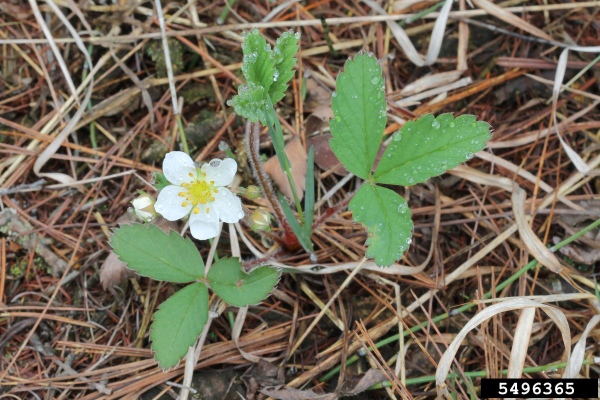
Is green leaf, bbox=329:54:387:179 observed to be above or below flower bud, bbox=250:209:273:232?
above

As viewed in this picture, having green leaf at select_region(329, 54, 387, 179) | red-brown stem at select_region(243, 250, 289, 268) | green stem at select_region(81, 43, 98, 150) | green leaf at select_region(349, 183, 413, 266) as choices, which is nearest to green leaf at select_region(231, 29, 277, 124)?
green leaf at select_region(329, 54, 387, 179)

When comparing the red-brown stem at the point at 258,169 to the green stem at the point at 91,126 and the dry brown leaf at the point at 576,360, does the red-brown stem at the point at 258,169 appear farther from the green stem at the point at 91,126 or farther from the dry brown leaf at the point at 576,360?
the dry brown leaf at the point at 576,360

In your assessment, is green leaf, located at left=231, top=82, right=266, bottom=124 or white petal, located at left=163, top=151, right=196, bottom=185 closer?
green leaf, located at left=231, top=82, right=266, bottom=124

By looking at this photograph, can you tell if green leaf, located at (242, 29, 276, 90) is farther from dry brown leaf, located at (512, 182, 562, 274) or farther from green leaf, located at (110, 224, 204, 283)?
dry brown leaf, located at (512, 182, 562, 274)

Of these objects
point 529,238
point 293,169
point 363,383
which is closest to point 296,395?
point 363,383

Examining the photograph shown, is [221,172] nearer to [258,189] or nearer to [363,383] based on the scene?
[258,189]

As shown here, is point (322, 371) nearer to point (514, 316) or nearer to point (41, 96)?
point (514, 316)
